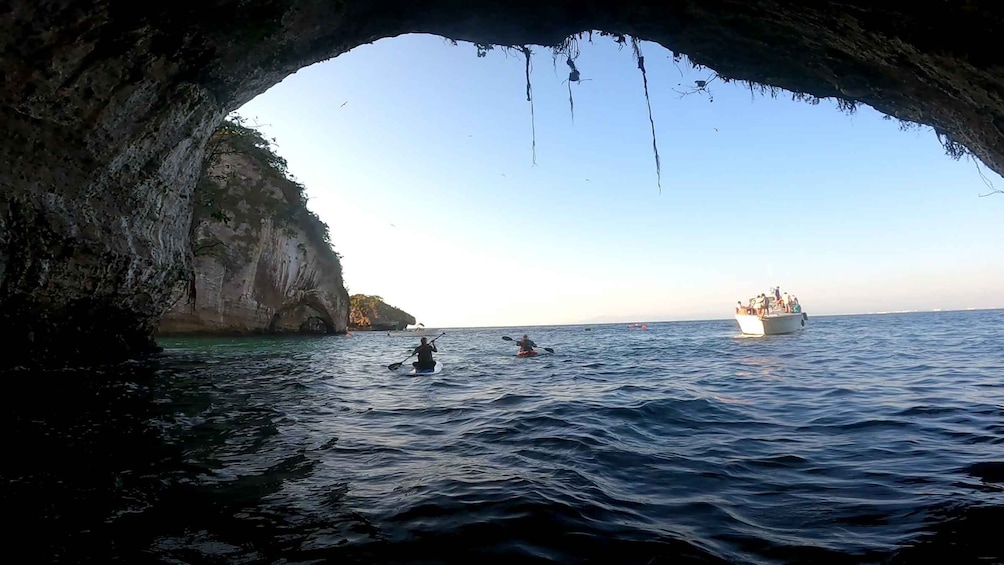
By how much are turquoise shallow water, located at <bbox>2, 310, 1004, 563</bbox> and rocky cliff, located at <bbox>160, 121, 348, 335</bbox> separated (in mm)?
Answer: 21291

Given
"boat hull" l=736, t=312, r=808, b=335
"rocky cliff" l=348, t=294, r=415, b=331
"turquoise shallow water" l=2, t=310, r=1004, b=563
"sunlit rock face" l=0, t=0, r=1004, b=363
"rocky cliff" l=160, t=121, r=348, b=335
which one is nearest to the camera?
"turquoise shallow water" l=2, t=310, r=1004, b=563

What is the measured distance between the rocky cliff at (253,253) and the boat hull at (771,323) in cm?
3118

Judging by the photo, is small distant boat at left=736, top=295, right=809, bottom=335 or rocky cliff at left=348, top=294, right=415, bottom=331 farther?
rocky cliff at left=348, top=294, right=415, bottom=331

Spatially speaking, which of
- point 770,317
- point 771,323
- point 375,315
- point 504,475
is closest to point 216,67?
point 504,475

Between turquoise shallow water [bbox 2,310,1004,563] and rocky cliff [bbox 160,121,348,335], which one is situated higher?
rocky cliff [bbox 160,121,348,335]

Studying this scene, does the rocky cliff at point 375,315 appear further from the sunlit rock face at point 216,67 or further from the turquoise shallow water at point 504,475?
the turquoise shallow water at point 504,475

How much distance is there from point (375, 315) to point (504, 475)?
70.7m

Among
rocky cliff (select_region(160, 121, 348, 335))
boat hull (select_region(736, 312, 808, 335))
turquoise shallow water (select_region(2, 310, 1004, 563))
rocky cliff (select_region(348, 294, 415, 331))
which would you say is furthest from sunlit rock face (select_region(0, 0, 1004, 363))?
rocky cliff (select_region(348, 294, 415, 331))

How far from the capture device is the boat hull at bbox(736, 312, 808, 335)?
25234 mm

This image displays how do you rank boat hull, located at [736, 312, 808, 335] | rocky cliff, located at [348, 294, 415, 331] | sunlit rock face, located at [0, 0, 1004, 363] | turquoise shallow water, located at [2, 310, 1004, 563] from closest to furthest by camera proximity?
1. turquoise shallow water, located at [2, 310, 1004, 563]
2. sunlit rock face, located at [0, 0, 1004, 363]
3. boat hull, located at [736, 312, 808, 335]
4. rocky cliff, located at [348, 294, 415, 331]

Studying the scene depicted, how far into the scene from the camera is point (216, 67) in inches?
274

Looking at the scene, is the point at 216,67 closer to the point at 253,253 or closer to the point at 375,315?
the point at 253,253

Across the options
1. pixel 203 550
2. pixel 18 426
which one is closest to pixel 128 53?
pixel 18 426

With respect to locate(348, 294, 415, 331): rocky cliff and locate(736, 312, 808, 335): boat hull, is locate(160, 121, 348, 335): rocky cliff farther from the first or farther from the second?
locate(736, 312, 808, 335): boat hull
